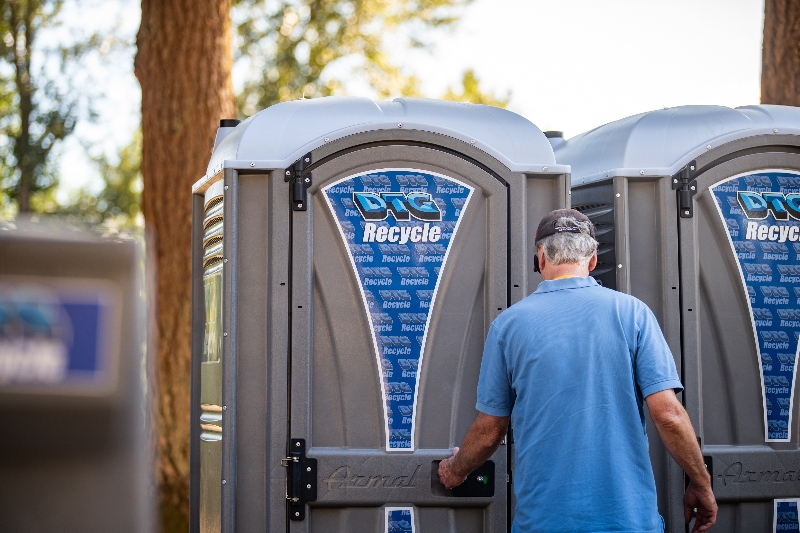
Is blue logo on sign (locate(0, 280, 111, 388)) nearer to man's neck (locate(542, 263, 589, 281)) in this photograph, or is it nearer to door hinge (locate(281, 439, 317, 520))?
man's neck (locate(542, 263, 589, 281))

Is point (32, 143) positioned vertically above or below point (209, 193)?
above

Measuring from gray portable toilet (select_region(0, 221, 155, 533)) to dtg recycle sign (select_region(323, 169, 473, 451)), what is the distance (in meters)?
2.08

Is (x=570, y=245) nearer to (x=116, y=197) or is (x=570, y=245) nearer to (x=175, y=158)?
(x=175, y=158)

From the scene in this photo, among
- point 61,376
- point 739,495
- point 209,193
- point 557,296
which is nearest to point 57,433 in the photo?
point 61,376

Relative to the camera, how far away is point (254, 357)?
420cm

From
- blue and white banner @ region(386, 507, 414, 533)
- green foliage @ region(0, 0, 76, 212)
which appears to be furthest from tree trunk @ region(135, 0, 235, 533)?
green foliage @ region(0, 0, 76, 212)

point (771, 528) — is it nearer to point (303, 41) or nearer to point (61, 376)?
point (61, 376)

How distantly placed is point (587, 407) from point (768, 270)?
1.67 m

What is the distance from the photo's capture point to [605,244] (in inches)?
185

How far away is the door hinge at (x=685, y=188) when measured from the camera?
4500 millimetres

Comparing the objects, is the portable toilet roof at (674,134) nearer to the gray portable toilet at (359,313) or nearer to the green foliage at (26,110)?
the gray portable toilet at (359,313)

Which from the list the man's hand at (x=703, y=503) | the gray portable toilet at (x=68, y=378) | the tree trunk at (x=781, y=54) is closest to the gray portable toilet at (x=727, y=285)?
the man's hand at (x=703, y=503)

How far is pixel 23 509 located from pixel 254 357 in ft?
6.97

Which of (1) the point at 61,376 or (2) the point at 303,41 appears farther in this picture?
(2) the point at 303,41
